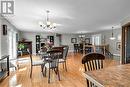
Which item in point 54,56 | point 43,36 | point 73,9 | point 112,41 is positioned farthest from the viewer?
point 43,36

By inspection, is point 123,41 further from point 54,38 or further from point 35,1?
point 54,38

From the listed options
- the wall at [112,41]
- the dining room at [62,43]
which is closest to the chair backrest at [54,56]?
the dining room at [62,43]

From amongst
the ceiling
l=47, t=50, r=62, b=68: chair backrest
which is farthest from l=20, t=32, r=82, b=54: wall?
l=47, t=50, r=62, b=68: chair backrest

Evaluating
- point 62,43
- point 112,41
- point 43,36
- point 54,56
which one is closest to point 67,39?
Answer: point 62,43

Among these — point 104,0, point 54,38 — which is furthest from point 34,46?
point 104,0

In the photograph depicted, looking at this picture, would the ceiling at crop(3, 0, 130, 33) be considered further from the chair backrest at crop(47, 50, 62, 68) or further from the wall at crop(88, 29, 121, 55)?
the wall at crop(88, 29, 121, 55)

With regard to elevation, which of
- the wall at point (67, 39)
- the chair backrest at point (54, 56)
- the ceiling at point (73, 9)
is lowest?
the chair backrest at point (54, 56)

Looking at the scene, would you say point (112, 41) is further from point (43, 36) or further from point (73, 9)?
point (73, 9)

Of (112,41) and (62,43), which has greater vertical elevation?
(112,41)

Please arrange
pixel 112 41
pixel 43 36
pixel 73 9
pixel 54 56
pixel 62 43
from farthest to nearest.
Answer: pixel 62 43 < pixel 43 36 < pixel 112 41 < pixel 73 9 < pixel 54 56

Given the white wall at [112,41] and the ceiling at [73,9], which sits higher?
the ceiling at [73,9]

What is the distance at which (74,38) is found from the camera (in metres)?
16.0

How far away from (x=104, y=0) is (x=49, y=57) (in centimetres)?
233

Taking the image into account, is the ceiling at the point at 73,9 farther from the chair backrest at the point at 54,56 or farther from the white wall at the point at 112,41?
the white wall at the point at 112,41
